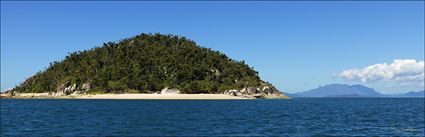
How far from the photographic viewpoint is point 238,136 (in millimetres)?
52062

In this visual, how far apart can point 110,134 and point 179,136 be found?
8792mm

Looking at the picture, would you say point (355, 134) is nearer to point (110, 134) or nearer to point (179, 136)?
point (179, 136)

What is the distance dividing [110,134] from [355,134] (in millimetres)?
31502

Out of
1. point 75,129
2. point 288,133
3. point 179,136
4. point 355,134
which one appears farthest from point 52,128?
point 355,134

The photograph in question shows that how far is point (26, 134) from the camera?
52.8 meters

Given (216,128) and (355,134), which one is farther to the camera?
(216,128)

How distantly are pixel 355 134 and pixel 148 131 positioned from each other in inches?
1073

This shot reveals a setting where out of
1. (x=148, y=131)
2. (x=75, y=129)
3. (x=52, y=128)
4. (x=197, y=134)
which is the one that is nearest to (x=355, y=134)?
(x=197, y=134)

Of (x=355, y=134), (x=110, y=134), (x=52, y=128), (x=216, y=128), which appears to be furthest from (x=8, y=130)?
(x=355, y=134)

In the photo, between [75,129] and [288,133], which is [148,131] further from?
[288,133]

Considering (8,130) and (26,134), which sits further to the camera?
(8,130)

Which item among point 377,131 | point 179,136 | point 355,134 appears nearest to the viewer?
point 179,136

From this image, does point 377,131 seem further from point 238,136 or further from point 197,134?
point 197,134

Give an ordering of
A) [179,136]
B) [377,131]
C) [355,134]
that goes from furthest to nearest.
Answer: [377,131] < [355,134] < [179,136]
